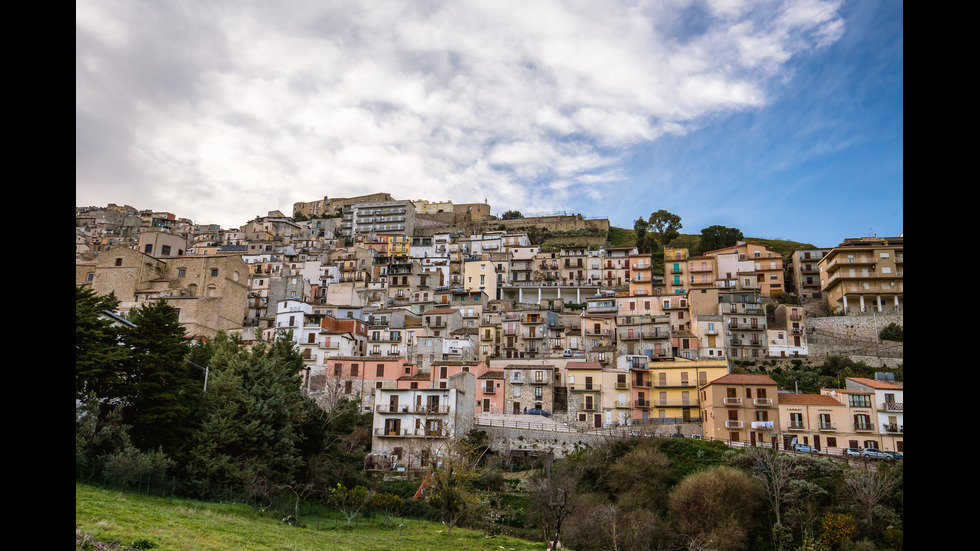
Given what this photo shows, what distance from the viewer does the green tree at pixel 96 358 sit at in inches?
814

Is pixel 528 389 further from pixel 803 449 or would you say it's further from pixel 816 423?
pixel 816 423

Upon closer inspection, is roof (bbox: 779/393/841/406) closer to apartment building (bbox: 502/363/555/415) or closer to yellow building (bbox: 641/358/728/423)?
yellow building (bbox: 641/358/728/423)

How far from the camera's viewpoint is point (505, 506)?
93.9 feet

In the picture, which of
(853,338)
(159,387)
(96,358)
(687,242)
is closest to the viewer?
(96,358)

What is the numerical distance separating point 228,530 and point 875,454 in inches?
1156

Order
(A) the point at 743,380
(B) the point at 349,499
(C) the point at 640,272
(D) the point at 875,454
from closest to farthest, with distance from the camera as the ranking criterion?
(B) the point at 349,499 < (D) the point at 875,454 < (A) the point at 743,380 < (C) the point at 640,272

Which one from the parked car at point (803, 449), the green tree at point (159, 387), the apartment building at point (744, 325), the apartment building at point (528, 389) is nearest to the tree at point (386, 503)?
the green tree at point (159, 387)

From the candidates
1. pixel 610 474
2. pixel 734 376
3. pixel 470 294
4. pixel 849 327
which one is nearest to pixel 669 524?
pixel 610 474

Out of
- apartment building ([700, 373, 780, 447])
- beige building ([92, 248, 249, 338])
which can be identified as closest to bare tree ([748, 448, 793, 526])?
apartment building ([700, 373, 780, 447])

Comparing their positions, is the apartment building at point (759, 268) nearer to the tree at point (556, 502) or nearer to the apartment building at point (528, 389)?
the apartment building at point (528, 389)

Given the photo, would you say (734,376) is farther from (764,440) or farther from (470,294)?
(470,294)

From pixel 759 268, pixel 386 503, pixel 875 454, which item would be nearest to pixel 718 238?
pixel 759 268

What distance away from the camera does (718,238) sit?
238 feet
